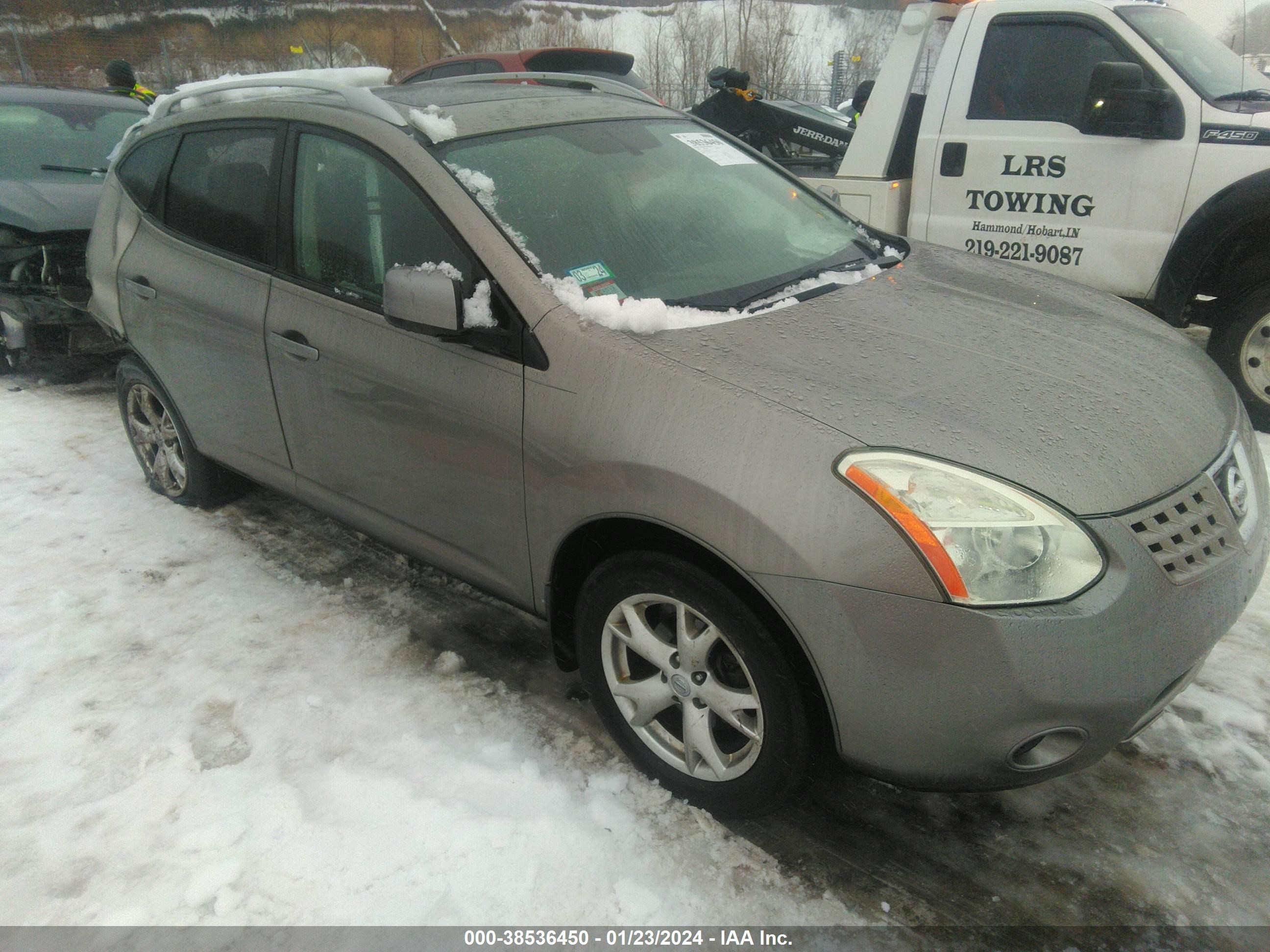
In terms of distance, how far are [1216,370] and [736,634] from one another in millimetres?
1673

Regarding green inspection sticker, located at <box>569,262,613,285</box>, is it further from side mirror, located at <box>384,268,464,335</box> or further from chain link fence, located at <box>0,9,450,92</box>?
chain link fence, located at <box>0,9,450,92</box>

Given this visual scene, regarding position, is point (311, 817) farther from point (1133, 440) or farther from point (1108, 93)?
point (1108, 93)

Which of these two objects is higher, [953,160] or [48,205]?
[953,160]

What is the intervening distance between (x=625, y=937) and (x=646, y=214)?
2008 millimetres

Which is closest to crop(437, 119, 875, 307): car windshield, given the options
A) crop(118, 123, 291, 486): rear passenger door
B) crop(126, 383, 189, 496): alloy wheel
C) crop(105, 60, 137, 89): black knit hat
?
crop(118, 123, 291, 486): rear passenger door

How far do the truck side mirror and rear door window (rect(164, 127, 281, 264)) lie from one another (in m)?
3.89

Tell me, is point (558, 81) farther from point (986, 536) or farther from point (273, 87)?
point (986, 536)

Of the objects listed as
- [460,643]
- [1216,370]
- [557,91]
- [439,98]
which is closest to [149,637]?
[460,643]

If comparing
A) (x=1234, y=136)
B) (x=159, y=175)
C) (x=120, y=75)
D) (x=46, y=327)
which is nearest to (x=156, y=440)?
(x=159, y=175)

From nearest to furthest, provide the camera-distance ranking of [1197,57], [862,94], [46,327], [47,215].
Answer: [1197,57] → [47,215] → [46,327] → [862,94]

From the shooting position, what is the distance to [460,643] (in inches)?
121

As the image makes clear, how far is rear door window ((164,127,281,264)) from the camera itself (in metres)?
3.07

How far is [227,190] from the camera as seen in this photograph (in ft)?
10.7

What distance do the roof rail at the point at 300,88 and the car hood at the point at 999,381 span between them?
1300 millimetres
